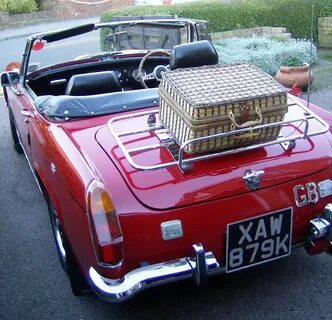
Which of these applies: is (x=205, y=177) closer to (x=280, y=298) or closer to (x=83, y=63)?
(x=280, y=298)

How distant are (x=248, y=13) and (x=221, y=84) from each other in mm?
8533

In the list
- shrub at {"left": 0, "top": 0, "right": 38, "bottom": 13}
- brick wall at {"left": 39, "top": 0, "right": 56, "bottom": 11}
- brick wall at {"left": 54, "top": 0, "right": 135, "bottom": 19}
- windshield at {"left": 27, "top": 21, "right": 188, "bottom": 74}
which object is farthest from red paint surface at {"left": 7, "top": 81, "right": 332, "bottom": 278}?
brick wall at {"left": 39, "top": 0, "right": 56, "bottom": 11}

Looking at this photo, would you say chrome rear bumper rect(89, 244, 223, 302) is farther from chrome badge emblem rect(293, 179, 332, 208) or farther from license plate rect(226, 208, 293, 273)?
chrome badge emblem rect(293, 179, 332, 208)

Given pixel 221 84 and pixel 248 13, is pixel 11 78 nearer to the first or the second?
pixel 221 84

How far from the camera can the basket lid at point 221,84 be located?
101 inches

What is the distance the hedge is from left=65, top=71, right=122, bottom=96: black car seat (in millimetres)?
7006

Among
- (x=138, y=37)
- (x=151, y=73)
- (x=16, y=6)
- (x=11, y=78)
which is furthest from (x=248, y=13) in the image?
(x=16, y=6)

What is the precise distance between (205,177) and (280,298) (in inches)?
37.4

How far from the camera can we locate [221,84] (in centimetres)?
274

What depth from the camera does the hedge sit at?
34.3 feet

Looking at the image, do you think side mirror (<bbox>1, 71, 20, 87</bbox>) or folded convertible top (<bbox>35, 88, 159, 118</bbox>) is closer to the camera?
folded convertible top (<bbox>35, 88, 159, 118</bbox>)

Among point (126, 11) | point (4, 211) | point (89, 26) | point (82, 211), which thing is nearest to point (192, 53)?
point (89, 26)

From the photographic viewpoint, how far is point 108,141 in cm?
286

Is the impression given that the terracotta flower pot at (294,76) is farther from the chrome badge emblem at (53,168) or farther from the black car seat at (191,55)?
the chrome badge emblem at (53,168)
